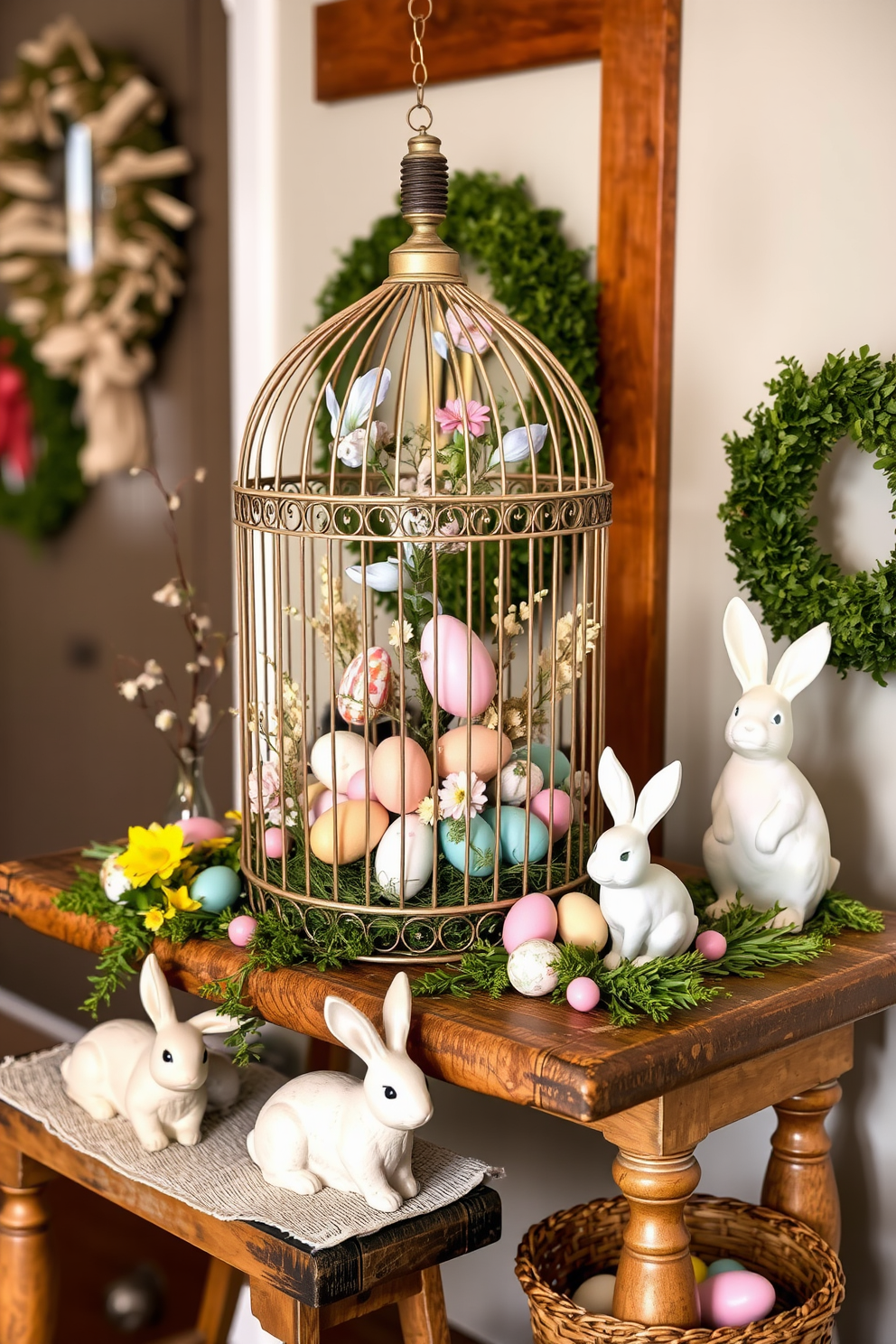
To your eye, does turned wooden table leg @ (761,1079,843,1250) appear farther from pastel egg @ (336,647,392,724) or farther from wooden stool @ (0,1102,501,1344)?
pastel egg @ (336,647,392,724)

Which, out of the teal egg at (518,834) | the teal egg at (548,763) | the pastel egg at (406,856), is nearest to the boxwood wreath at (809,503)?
the teal egg at (548,763)

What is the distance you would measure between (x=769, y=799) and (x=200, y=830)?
68 cm

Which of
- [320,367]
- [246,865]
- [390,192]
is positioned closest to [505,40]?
[390,192]

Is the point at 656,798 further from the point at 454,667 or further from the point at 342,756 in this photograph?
the point at 342,756

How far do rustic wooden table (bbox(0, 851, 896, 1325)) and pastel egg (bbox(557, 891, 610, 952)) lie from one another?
7 centimetres

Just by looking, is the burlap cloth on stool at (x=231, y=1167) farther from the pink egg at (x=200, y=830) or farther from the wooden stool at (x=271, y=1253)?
the pink egg at (x=200, y=830)

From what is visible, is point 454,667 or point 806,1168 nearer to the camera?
point 454,667

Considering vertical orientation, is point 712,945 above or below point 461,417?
below

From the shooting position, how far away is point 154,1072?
1439 mm

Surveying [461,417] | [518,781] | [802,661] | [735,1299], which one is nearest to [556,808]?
[518,781]

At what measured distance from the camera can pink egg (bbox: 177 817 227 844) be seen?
167 cm

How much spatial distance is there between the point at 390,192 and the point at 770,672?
3.24 feet

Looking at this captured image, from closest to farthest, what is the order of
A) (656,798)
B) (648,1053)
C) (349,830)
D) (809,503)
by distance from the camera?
(648,1053), (656,798), (349,830), (809,503)

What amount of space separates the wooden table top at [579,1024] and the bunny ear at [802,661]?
268mm
